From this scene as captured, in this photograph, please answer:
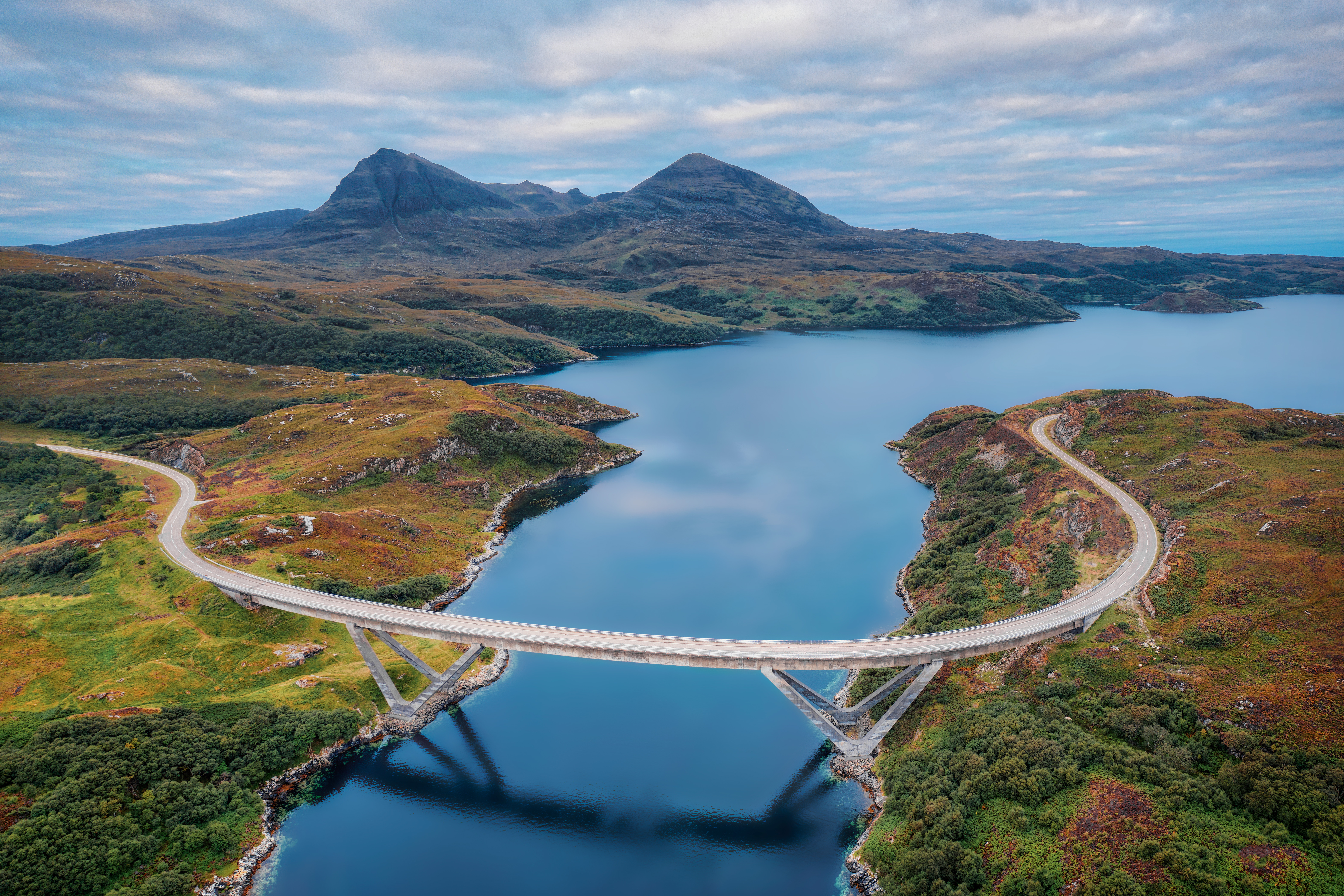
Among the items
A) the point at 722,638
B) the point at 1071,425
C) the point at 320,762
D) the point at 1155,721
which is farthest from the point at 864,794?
the point at 1071,425

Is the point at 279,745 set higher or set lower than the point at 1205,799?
lower

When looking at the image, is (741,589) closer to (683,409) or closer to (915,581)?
(915,581)

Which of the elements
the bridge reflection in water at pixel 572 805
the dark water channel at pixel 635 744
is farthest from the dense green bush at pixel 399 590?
the bridge reflection in water at pixel 572 805

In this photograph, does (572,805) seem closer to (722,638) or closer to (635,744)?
(635,744)

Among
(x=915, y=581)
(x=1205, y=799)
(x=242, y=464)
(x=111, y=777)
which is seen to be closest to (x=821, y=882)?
(x=1205, y=799)

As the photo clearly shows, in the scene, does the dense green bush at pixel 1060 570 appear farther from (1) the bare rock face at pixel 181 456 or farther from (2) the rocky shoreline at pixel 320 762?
(1) the bare rock face at pixel 181 456

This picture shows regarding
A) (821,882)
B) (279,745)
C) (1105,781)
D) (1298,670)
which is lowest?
(821,882)

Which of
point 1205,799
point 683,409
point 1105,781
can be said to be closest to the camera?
point 1205,799
